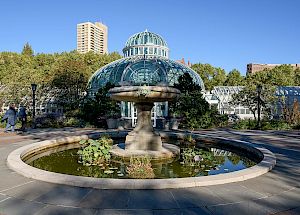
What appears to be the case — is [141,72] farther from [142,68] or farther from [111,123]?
[111,123]

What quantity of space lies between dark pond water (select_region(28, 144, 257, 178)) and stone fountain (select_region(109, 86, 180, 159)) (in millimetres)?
683

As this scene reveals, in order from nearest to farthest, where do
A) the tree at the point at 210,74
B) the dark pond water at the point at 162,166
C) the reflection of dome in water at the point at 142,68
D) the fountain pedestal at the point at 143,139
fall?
1. the dark pond water at the point at 162,166
2. the fountain pedestal at the point at 143,139
3. the reflection of dome in water at the point at 142,68
4. the tree at the point at 210,74

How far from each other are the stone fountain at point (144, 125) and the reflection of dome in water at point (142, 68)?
14166 millimetres

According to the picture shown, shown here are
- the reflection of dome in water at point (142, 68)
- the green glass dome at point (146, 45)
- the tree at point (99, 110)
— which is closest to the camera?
the tree at point (99, 110)

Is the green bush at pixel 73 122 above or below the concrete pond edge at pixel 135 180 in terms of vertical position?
above

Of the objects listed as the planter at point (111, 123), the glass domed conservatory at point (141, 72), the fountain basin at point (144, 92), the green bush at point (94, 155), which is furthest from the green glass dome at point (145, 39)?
the green bush at point (94, 155)

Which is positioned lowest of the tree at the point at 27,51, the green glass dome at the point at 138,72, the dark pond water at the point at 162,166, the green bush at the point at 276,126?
the dark pond water at the point at 162,166

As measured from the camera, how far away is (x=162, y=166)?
7516 mm

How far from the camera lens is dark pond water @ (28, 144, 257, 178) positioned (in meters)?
6.70

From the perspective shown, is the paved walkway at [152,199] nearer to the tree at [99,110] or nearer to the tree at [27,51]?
the tree at [99,110]

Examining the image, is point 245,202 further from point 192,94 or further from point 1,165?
point 192,94

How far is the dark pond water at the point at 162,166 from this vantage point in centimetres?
670

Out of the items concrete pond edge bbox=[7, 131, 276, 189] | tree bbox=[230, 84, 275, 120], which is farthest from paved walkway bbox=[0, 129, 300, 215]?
tree bbox=[230, 84, 275, 120]

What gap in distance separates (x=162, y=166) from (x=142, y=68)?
64.7 ft
